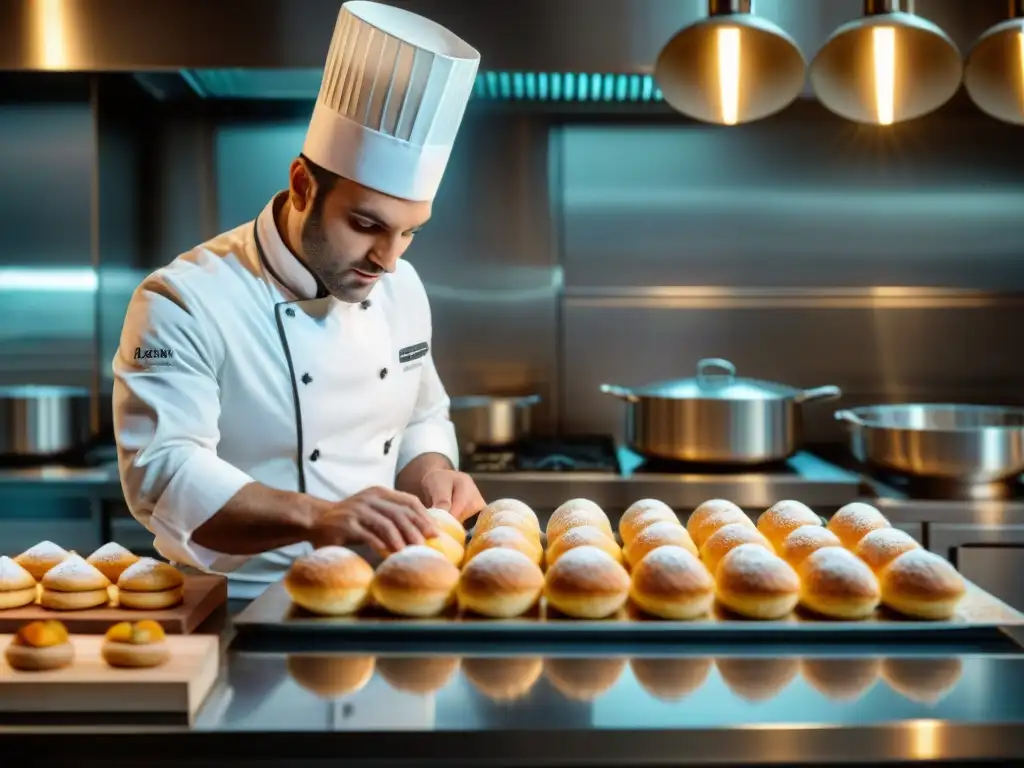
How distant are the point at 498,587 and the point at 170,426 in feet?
2.23

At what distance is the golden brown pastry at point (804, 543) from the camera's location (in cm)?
152

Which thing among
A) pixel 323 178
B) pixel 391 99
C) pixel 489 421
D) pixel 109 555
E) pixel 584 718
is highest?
pixel 391 99

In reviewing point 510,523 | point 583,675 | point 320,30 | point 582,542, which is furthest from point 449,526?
point 320,30

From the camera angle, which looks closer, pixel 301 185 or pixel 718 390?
pixel 301 185

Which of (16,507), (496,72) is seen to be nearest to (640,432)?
(496,72)

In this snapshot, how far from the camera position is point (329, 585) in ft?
4.58

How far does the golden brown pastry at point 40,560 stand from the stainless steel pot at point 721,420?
1774mm

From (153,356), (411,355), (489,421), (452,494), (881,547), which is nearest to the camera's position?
(881,547)

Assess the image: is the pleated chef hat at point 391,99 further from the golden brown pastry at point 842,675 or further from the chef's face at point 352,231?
the golden brown pastry at point 842,675

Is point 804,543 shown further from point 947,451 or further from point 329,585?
point 947,451

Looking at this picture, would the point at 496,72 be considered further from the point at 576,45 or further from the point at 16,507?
the point at 16,507

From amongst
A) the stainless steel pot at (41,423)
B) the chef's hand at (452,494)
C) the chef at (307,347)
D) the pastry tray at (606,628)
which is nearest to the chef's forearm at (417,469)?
the chef at (307,347)

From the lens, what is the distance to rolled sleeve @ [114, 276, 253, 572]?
1.73 meters

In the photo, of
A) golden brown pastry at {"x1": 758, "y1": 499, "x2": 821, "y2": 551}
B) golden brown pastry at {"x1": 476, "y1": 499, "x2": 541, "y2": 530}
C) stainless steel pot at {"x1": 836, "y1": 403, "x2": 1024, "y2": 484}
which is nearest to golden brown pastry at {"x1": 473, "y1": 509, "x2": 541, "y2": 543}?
golden brown pastry at {"x1": 476, "y1": 499, "x2": 541, "y2": 530}
